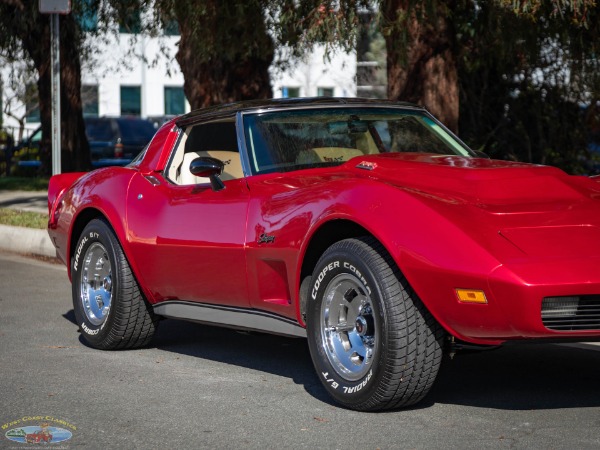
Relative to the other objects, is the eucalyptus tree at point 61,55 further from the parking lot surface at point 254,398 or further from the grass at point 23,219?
the parking lot surface at point 254,398

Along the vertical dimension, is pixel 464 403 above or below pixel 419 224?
below

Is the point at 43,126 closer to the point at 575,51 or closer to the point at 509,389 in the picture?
the point at 575,51

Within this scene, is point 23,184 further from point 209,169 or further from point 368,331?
point 368,331

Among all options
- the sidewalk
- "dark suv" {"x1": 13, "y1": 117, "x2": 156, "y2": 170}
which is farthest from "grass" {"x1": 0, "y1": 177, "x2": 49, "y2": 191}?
"dark suv" {"x1": 13, "y1": 117, "x2": 156, "y2": 170}

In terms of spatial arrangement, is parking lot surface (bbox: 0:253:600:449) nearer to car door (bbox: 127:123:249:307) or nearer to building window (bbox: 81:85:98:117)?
car door (bbox: 127:123:249:307)

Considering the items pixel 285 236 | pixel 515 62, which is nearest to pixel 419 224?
pixel 285 236

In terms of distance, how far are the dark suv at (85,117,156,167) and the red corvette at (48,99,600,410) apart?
25.3 meters

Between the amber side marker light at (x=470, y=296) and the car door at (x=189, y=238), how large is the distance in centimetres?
152

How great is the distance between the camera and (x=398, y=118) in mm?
7188

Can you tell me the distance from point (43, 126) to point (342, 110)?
748 inches

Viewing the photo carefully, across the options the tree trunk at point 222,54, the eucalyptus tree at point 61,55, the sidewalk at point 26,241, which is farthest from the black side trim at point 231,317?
the eucalyptus tree at point 61,55

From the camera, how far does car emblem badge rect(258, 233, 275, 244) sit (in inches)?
239

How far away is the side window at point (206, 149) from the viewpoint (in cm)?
707

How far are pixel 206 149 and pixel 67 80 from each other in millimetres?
16389
